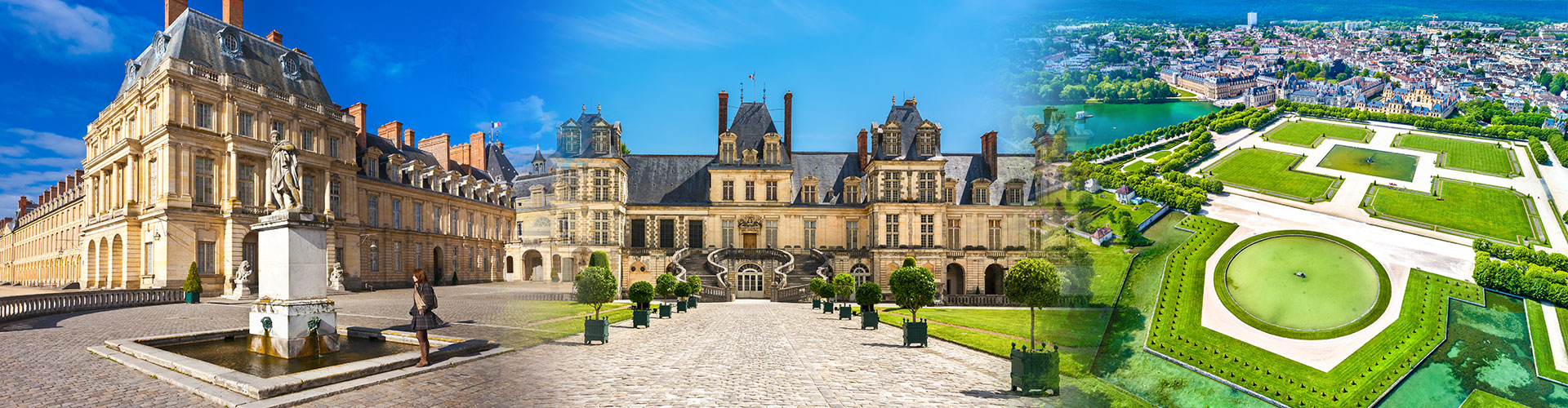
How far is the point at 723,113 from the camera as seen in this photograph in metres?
41.7

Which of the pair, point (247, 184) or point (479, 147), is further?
point (247, 184)

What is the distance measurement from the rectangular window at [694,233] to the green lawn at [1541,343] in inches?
1348

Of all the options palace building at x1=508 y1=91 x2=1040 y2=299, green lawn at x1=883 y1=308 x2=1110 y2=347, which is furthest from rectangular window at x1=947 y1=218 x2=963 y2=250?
green lawn at x1=883 y1=308 x2=1110 y2=347

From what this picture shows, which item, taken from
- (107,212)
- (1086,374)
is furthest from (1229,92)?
(107,212)

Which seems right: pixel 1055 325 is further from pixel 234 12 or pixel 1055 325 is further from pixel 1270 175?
pixel 234 12

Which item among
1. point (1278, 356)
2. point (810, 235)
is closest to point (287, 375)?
point (1278, 356)

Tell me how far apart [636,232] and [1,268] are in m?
75.5

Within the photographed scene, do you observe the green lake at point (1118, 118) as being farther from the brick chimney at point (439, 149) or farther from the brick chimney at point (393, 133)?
the brick chimney at point (393, 133)

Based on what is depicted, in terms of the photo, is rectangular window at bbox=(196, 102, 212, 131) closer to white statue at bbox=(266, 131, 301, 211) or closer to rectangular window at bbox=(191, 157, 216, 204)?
rectangular window at bbox=(191, 157, 216, 204)

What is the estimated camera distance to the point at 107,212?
117 feet

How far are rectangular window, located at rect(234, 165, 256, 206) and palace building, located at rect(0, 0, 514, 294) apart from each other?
5 centimetres

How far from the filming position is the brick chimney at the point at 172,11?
35469 millimetres

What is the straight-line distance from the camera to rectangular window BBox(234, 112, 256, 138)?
33.9 metres

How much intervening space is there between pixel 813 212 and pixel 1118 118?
30.6 meters
